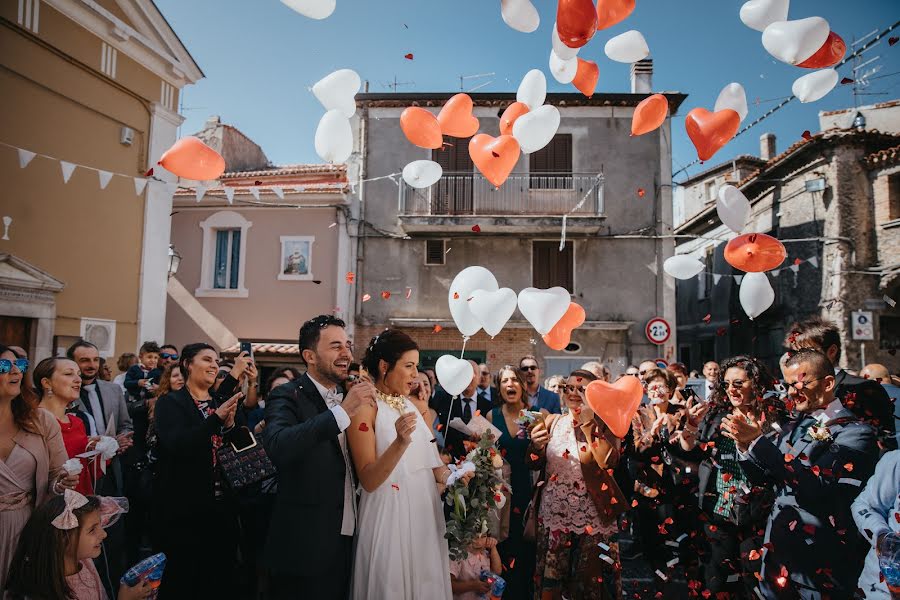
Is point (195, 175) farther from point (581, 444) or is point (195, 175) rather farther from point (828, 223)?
point (828, 223)

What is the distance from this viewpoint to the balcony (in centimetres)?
1380

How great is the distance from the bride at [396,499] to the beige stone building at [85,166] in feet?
20.5

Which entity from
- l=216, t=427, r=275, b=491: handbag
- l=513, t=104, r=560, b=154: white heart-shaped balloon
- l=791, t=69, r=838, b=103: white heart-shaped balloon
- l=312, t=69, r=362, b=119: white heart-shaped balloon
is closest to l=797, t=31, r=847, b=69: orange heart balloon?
l=791, t=69, r=838, b=103: white heart-shaped balloon

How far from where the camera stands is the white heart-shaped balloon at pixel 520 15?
3.53 m

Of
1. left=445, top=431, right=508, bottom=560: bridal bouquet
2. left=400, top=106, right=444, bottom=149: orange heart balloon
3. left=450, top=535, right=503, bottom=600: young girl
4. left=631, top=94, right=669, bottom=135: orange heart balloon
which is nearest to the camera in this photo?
left=445, top=431, right=508, bottom=560: bridal bouquet

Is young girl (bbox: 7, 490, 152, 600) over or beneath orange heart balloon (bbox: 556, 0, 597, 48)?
beneath

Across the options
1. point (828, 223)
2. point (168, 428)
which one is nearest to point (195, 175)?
point (168, 428)

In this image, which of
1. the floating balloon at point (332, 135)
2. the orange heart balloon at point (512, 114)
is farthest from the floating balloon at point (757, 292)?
the floating balloon at point (332, 135)

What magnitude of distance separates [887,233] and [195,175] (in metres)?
14.4

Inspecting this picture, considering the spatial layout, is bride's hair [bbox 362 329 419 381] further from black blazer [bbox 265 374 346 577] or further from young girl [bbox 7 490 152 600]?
young girl [bbox 7 490 152 600]

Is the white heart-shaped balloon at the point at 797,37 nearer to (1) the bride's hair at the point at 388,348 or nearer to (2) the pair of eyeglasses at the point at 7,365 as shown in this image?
(1) the bride's hair at the point at 388,348

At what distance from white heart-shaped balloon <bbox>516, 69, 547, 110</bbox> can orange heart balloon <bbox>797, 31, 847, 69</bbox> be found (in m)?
1.69

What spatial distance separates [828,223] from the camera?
1314 centimetres

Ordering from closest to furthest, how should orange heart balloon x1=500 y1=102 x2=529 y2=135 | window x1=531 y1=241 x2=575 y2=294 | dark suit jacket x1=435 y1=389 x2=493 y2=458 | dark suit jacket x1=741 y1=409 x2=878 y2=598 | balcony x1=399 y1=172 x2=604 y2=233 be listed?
1. dark suit jacket x1=741 y1=409 x2=878 y2=598
2. orange heart balloon x1=500 y1=102 x2=529 y2=135
3. dark suit jacket x1=435 y1=389 x2=493 y2=458
4. balcony x1=399 y1=172 x2=604 y2=233
5. window x1=531 y1=241 x2=575 y2=294
